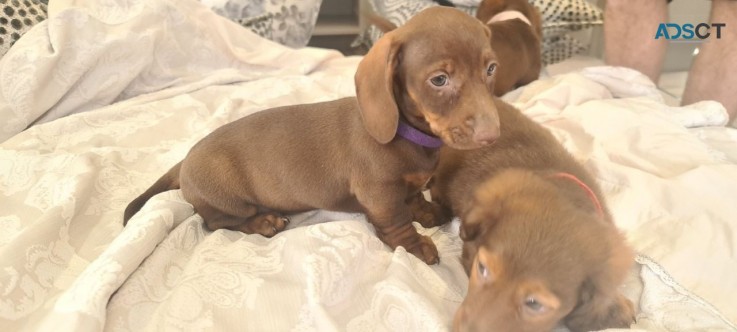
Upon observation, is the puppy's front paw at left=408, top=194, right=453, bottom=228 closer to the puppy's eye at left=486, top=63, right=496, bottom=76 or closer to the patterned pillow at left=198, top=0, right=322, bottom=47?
the puppy's eye at left=486, top=63, right=496, bottom=76

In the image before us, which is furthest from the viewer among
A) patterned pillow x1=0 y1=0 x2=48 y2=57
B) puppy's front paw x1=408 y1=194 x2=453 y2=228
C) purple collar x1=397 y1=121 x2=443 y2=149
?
patterned pillow x1=0 y1=0 x2=48 y2=57

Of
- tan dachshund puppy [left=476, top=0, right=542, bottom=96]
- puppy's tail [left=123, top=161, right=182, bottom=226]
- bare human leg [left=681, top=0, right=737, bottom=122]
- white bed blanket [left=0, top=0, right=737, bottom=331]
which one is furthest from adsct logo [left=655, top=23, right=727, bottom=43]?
puppy's tail [left=123, top=161, right=182, bottom=226]

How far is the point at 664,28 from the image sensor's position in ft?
9.39

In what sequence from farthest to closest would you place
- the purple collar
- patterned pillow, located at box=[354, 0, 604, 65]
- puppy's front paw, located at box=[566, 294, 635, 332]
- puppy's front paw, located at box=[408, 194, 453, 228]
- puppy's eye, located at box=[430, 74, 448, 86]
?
patterned pillow, located at box=[354, 0, 604, 65] → puppy's front paw, located at box=[408, 194, 453, 228] → the purple collar → puppy's eye, located at box=[430, 74, 448, 86] → puppy's front paw, located at box=[566, 294, 635, 332]

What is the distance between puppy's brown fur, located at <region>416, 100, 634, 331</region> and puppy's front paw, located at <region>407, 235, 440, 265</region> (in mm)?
220

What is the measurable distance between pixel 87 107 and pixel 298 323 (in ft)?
5.68

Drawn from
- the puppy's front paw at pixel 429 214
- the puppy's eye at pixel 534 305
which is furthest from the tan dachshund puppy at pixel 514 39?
the puppy's eye at pixel 534 305

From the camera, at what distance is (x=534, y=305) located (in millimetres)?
1076

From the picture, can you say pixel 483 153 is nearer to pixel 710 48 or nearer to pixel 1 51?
pixel 710 48

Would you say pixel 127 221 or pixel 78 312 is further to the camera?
pixel 127 221

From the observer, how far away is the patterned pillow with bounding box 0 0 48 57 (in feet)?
7.97

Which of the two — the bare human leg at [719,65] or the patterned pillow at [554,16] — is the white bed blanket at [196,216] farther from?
the patterned pillow at [554,16]

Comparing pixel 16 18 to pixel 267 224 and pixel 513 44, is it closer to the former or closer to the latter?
pixel 267 224

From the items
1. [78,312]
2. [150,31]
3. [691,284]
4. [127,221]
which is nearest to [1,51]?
[150,31]
